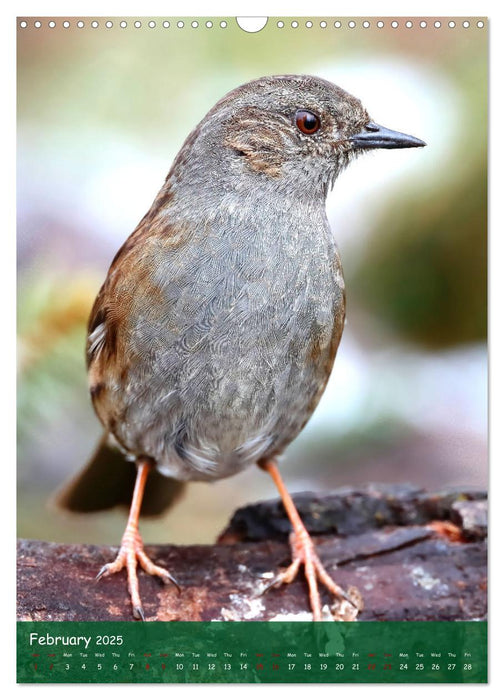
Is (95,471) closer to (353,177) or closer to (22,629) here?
(22,629)

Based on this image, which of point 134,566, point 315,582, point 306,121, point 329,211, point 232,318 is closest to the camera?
point 232,318

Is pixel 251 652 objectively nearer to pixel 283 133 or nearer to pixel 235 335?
pixel 235 335

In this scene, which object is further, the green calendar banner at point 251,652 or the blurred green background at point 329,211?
the blurred green background at point 329,211


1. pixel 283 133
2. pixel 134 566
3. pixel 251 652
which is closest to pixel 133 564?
pixel 134 566

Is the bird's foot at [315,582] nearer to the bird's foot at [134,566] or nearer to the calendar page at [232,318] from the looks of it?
the calendar page at [232,318]

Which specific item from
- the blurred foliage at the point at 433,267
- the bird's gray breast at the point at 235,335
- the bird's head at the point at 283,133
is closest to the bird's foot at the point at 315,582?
the bird's gray breast at the point at 235,335

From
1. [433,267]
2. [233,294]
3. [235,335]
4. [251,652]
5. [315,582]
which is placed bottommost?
[251,652]
